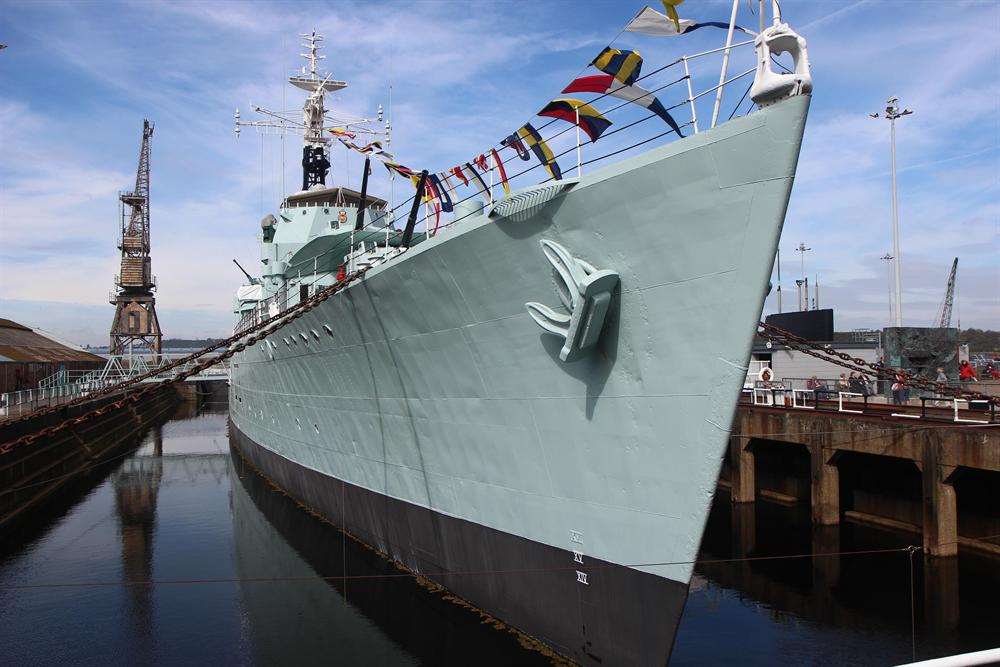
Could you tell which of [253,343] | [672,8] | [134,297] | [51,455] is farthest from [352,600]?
[134,297]

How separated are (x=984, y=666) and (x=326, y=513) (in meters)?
13.2

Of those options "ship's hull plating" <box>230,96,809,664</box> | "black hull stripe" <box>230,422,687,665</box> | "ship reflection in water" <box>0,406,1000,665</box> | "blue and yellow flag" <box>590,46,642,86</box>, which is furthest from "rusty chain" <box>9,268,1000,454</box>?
"blue and yellow flag" <box>590,46,642,86</box>

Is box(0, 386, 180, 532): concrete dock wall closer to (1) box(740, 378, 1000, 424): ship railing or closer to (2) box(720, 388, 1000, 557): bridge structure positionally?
(2) box(720, 388, 1000, 557): bridge structure

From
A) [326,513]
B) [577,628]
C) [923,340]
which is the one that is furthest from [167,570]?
[923,340]

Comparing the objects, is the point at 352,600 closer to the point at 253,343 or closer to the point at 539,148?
the point at 253,343

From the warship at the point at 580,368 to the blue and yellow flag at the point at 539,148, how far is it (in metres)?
0.71

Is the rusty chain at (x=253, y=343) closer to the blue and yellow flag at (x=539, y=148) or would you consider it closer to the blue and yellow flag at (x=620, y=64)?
the blue and yellow flag at (x=539, y=148)

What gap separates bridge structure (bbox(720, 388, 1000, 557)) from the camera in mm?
11727

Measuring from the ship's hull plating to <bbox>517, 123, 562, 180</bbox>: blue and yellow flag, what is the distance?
0.74m

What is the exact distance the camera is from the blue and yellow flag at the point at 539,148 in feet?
22.8

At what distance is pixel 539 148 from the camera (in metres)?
7.03

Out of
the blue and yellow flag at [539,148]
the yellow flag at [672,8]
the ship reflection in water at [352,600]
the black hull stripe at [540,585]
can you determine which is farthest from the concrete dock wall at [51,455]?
the yellow flag at [672,8]

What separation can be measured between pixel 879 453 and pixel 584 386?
31.1 feet

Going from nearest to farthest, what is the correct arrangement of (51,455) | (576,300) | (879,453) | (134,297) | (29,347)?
(576,300) < (879,453) < (51,455) < (29,347) < (134,297)
